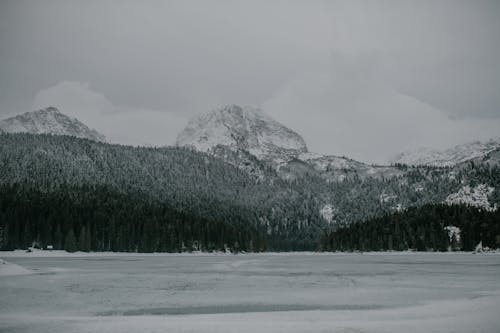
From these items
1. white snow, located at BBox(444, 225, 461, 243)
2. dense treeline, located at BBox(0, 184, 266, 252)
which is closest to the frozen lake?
dense treeline, located at BBox(0, 184, 266, 252)

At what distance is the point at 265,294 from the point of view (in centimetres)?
4331

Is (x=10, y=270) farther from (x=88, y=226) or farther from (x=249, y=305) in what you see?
(x=88, y=226)

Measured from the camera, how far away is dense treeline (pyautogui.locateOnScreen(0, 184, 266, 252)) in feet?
496

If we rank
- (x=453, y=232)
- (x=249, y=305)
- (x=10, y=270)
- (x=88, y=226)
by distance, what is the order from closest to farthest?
(x=249, y=305) → (x=10, y=270) → (x=88, y=226) → (x=453, y=232)

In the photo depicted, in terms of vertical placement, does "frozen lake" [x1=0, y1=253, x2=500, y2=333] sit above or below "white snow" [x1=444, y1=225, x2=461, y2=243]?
below

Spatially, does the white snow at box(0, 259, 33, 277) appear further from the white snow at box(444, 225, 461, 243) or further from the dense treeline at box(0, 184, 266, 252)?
the white snow at box(444, 225, 461, 243)

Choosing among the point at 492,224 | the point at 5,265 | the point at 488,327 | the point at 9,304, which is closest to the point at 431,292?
the point at 488,327

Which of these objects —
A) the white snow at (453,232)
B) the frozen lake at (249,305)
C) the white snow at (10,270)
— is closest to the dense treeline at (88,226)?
the white snow at (10,270)

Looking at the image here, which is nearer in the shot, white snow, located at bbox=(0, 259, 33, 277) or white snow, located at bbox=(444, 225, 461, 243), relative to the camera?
white snow, located at bbox=(0, 259, 33, 277)

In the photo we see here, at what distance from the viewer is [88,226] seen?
526 ft

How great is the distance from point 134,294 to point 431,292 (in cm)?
2447

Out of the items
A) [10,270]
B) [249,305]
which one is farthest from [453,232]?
[249,305]

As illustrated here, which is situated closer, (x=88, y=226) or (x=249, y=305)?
(x=249, y=305)

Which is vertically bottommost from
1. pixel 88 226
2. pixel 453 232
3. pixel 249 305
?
pixel 249 305
